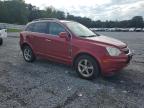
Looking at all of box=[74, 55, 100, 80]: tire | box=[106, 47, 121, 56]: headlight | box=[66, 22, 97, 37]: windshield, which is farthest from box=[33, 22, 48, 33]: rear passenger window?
box=[106, 47, 121, 56]: headlight

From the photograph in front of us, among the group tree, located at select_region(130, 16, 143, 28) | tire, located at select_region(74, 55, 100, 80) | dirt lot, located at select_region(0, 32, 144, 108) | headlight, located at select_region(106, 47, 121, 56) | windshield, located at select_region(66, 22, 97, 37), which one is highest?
tree, located at select_region(130, 16, 143, 28)

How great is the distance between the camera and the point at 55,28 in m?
8.48

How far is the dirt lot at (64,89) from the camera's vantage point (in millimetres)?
5395

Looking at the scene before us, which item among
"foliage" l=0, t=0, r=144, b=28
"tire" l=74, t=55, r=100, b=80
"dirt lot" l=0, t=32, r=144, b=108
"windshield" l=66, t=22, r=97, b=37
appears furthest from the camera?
"foliage" l=0, t=0, r=144, b=28

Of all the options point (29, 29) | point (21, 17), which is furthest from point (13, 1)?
point (29, 29)

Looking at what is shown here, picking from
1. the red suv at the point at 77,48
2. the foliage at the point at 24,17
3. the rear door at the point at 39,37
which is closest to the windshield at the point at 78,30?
the red suv at the point at 77,48

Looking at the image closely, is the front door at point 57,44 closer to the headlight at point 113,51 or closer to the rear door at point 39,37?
the rear door at point 39,37

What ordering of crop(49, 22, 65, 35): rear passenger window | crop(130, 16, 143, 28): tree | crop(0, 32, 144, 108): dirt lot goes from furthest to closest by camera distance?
crop(130, 16, 143, 28): tree, crop(49, 22, 65, 35): rear passenger window, crop(0, 32, 144, 108): dirt lot

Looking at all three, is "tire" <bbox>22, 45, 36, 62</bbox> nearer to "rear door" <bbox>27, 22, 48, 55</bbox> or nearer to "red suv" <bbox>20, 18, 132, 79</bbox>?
"red suv" <bbox>20, 18, 132, 79</bbox>

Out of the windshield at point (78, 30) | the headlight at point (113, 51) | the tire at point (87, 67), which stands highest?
the windshield at point (78, 30)

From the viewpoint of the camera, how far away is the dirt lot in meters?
5.39

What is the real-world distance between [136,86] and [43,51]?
Result: 3.77 m

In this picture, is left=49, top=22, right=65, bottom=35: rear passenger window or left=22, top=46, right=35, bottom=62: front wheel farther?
left=22, top=46, right=35, bottom=62: front wheel

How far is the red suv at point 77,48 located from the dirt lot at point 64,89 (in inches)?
17.3
